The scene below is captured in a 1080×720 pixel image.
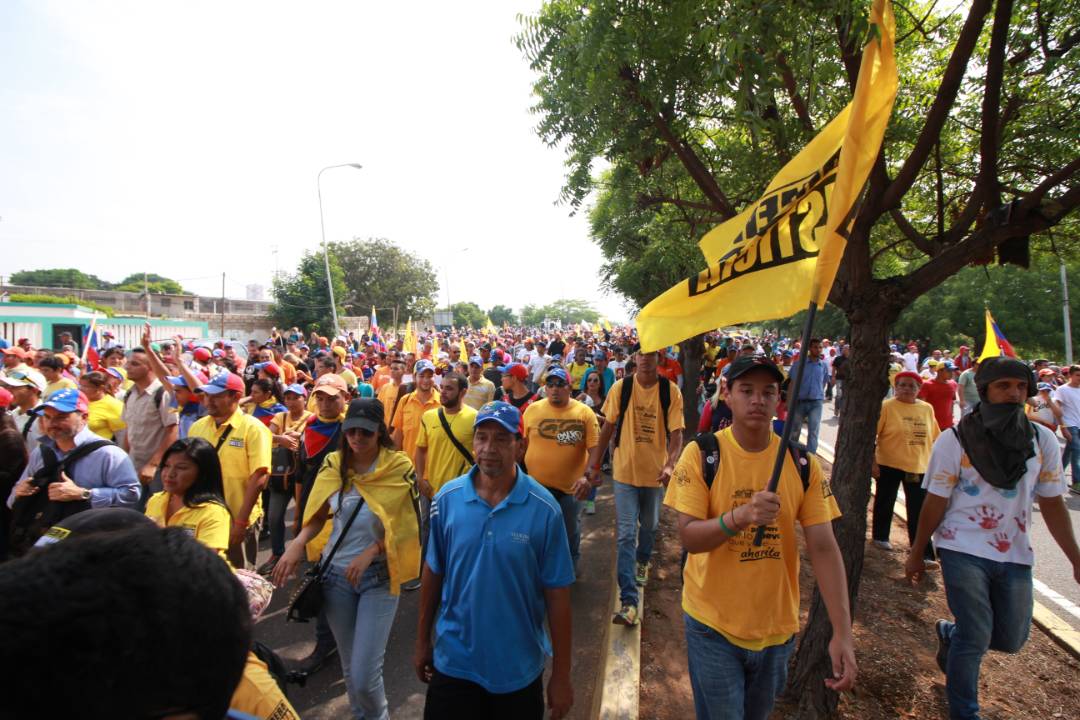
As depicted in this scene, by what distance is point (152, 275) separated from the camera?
368ft

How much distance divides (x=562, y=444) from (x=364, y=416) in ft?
6.63

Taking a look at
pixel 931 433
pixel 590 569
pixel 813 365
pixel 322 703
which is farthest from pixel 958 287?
pixel 322 703

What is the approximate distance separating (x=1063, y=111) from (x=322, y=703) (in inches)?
257

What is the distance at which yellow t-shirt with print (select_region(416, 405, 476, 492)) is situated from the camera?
15.4ft

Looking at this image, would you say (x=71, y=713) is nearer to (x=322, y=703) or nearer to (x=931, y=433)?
(x=322, y=703)

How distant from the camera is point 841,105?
4875 mm

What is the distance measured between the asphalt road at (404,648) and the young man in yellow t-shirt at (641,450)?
42cm

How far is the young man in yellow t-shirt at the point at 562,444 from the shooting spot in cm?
475

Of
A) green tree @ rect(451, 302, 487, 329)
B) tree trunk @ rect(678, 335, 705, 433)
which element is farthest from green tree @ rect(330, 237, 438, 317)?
tree trunk @ rect(678, 335, 705, 433)

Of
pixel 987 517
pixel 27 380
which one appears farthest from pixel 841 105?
pixel 27 380

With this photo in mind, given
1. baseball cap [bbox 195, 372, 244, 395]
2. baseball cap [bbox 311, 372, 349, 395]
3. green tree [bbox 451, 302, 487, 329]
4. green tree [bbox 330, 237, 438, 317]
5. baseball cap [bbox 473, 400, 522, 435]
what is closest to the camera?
baseball cap [bbox 473, 400, 522, 435]

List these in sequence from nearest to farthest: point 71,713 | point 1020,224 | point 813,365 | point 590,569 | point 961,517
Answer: point 71,713 < point 1020,224 < point 961,517 < point 590,569 < point 813,365

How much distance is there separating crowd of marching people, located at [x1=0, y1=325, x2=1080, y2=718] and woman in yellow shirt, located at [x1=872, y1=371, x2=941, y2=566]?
7.78 feet

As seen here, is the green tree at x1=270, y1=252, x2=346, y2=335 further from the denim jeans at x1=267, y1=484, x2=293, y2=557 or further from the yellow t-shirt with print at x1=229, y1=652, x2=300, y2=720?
the yellow t-shirt with print at x1=229, y1=652, x2=300, y2=720
